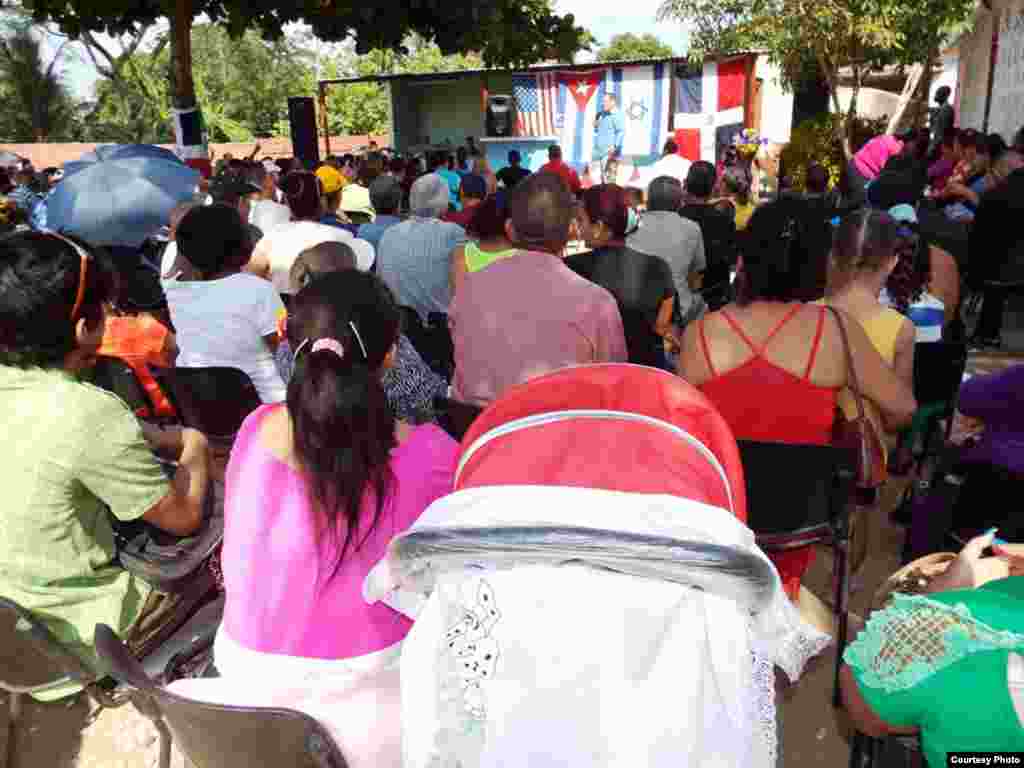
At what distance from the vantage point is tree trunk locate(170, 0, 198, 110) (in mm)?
9617

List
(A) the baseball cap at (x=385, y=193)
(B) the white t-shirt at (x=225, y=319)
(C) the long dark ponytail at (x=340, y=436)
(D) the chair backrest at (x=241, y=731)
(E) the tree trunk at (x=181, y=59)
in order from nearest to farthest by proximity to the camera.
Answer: (D) the chair backrest at (x=241, y=731)
(C) the long dark ponytail at (x=340, y=436)
(B) the white t-shirt at (x=225, y=319)
(A) the baseball cap at (x=385, y=193)
(E) the tree trunk at (x=181, y=59)

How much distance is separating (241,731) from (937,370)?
276 centimetres

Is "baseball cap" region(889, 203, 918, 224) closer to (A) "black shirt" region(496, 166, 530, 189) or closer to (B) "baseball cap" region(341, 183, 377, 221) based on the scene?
(B) "baseball cap" region(341, 183, 377, 221)

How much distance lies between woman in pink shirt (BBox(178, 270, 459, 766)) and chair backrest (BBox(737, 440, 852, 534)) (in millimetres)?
1056

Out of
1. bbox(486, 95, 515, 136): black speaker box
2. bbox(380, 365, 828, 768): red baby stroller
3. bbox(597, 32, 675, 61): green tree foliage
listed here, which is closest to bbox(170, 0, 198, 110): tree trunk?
bbox(486, 95, 515, 136): black speaker box

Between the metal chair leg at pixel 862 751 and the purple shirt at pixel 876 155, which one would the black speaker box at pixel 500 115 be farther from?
the metal chair leg at pixel 862 751

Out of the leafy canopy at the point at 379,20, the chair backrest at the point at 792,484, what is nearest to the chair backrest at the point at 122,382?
the chair backrest at the point at 792,484

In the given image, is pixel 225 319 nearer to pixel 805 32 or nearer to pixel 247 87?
pixel 805 32

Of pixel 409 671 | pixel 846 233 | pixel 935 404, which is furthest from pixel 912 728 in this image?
pixel 935 404

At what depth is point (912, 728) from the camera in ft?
4.40

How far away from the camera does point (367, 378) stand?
164 cm

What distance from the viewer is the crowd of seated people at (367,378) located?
Result: 162 centimetres

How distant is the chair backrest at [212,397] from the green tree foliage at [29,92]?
3029 cm

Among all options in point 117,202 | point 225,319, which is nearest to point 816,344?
point 225,319
